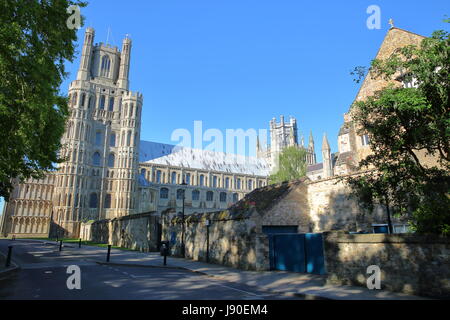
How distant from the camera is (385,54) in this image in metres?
22.0

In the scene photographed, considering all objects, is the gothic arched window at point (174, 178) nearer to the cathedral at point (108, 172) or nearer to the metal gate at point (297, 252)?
the cathedral at point (108, 172)

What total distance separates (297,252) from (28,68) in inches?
539

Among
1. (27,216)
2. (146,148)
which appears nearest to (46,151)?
(27,216)

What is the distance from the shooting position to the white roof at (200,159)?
274 ft

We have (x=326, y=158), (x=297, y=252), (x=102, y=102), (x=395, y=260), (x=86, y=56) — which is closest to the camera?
(x=395, y=260)

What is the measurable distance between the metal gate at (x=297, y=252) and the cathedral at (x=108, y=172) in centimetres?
4805

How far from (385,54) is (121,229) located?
3160cm

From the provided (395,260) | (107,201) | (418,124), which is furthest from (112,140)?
(395,260)

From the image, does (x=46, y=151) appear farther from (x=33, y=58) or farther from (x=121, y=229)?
(x=121, y=229)

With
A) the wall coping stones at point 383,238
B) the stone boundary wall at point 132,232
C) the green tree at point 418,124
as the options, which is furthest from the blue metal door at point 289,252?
the stone boundary wall at point 132,232

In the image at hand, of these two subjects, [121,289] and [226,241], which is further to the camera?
[226,241]

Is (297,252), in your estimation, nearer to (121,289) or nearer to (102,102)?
(121,289)

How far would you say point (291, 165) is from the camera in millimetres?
61000
